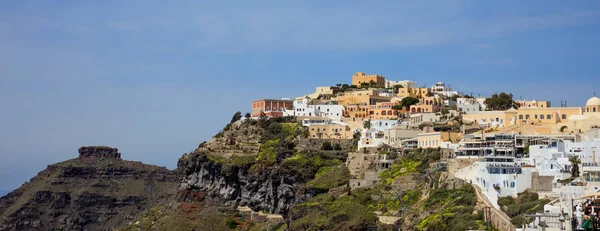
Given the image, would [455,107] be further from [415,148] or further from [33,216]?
[33,216]

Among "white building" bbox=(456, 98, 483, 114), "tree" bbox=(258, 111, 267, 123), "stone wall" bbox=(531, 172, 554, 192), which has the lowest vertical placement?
"stone wall" bbox=(531, 172, 554, 192)

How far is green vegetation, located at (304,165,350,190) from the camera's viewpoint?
306 feet

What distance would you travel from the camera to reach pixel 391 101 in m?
117

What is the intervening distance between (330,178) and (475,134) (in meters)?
18.2

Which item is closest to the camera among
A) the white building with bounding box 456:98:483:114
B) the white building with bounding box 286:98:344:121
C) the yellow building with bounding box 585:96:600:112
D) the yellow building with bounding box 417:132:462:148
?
the yellow building with bounding box 585:96:600:112

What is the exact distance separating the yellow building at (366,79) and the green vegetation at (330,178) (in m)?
34.0

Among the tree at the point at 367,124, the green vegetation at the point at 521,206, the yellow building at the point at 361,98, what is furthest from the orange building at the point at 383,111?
the green vegetation at the point at 521,206

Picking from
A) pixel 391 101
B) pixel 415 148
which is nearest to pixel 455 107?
pixel 391 101

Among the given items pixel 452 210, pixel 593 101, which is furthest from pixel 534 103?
pixel 452 210

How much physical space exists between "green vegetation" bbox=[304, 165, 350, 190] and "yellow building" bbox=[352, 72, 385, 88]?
33998mm

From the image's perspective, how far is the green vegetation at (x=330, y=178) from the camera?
306 ft

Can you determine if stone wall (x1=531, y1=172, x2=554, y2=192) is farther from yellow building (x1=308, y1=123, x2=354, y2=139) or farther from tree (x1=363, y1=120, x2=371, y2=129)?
yellow building (x1=308, y1=123, x2=354, y2=139)

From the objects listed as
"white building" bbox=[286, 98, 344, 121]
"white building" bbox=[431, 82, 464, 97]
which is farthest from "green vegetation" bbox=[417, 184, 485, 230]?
"white building" bbox=[431, 82, 464, 97]

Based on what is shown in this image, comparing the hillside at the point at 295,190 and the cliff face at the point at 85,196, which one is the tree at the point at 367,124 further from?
the cliff face at the point at 85,196
